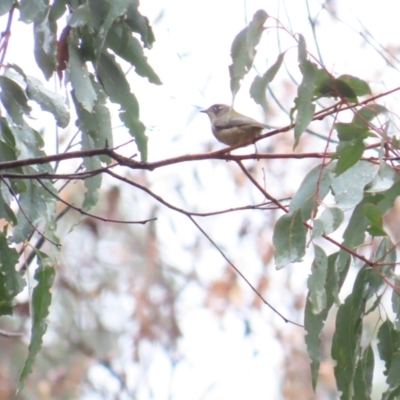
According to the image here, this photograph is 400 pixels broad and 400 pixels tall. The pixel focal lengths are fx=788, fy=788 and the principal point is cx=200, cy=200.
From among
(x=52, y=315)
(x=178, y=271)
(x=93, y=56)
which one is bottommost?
(x=93, y=56)

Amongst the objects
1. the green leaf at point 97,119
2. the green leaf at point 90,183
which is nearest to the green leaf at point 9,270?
the green leaf at point 90,183

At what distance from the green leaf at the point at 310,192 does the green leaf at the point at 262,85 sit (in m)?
0.22

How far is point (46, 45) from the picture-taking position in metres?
2.04

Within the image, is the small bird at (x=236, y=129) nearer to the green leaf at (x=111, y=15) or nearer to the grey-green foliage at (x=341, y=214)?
the grey-green foliage at (x=341, y=214)

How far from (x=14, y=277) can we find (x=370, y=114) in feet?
3.56

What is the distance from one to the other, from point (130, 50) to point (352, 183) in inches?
27.9

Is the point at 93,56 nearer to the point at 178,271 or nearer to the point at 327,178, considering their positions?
the point at 327,178

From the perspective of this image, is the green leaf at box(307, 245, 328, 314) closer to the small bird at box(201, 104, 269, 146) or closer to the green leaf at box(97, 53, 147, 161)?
the green leaf at box(97, 53, 147, 161)

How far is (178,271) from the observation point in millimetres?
7832

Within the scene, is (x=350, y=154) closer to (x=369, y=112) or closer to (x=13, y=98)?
(x=369, y=112)

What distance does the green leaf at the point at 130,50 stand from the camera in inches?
84.7

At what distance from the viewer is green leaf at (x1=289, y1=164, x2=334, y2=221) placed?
199 centimetres

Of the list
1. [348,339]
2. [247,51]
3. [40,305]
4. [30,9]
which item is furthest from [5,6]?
[348,339]

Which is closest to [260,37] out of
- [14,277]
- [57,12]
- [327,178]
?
[327,178]
